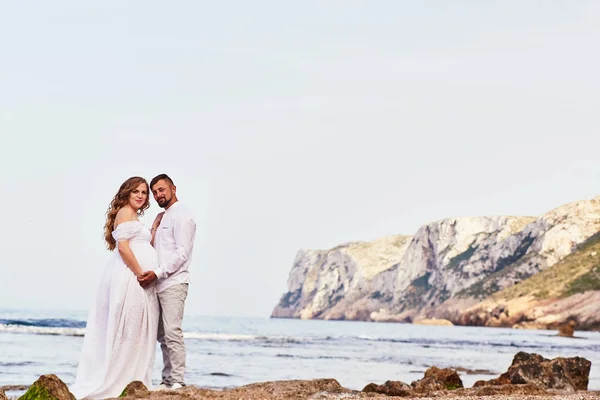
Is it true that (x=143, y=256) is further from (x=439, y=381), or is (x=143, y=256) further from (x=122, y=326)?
(x=439, y=381)

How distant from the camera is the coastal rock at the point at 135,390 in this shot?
24.5ft

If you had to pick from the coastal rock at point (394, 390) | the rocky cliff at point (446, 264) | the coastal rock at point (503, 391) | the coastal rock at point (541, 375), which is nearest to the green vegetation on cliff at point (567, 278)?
the rocky cliff at point (446, 264)

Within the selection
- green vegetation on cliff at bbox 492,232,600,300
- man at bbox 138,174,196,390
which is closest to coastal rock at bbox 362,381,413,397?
man at bbox 138,174,196,390

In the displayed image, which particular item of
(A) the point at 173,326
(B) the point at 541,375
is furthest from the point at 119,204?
(B) the point at 541,375

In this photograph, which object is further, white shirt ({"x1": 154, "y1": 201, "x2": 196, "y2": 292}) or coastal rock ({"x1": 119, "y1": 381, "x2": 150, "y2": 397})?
white shirt ({"x1": 154, "y1": 201, "x2": 196, "y2": 292})

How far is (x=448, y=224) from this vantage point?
159625mm

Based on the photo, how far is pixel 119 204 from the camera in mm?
8188

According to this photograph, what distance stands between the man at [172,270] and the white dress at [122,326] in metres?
0.14

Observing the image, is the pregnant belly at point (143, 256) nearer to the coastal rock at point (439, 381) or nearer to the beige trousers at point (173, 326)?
the beige trousers at point (173, 326)

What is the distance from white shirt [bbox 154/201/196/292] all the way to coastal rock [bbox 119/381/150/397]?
971 mm

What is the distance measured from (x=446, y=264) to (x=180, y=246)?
14980cm

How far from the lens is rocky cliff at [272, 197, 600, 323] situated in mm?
119562

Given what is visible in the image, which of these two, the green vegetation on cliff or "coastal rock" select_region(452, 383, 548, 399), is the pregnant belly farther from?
the green vegetation on cliff

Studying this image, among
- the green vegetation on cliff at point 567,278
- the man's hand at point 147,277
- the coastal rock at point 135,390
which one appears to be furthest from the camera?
the green vegetation on cliff at point 567,278
